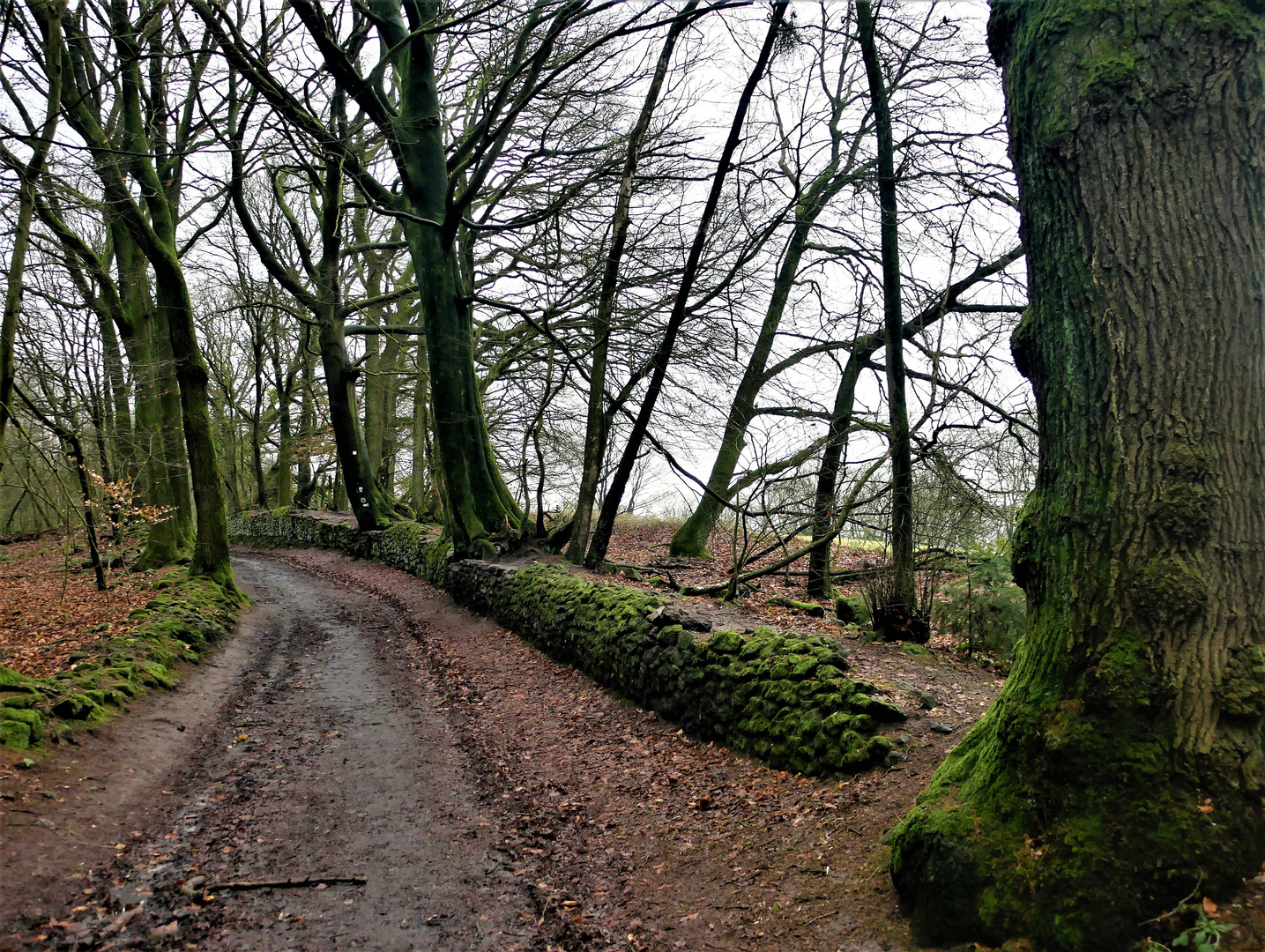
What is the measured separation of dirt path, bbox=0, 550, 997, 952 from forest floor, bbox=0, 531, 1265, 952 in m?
0.02

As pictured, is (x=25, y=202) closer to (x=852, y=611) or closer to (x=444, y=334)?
(x=444, y=334)

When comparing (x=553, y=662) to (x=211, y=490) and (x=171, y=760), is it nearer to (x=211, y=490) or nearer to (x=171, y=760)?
(x=171, y=760)

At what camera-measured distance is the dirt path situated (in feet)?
11.4

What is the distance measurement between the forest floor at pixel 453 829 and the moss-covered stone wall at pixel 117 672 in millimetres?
231

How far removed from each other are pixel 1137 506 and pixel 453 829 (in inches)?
159

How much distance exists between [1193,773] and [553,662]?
21.7 ft

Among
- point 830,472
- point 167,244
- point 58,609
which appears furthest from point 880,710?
point 167,244

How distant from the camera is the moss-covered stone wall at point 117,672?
5020mm

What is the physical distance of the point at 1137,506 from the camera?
Answer: 273cm

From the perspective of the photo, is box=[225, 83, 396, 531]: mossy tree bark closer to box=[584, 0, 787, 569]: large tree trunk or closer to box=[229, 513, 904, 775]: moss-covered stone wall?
box=[584, 0, 787, 569]: large tree trunk

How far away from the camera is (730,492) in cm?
900

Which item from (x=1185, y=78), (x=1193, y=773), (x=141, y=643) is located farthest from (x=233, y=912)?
(x=1185, y=78)

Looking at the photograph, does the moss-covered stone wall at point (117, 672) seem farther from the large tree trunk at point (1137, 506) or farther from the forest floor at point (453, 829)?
the large tree trunk at point (1137, 506)

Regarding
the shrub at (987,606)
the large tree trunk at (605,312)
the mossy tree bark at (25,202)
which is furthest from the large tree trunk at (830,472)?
the mossy tree bark at (25,202)
